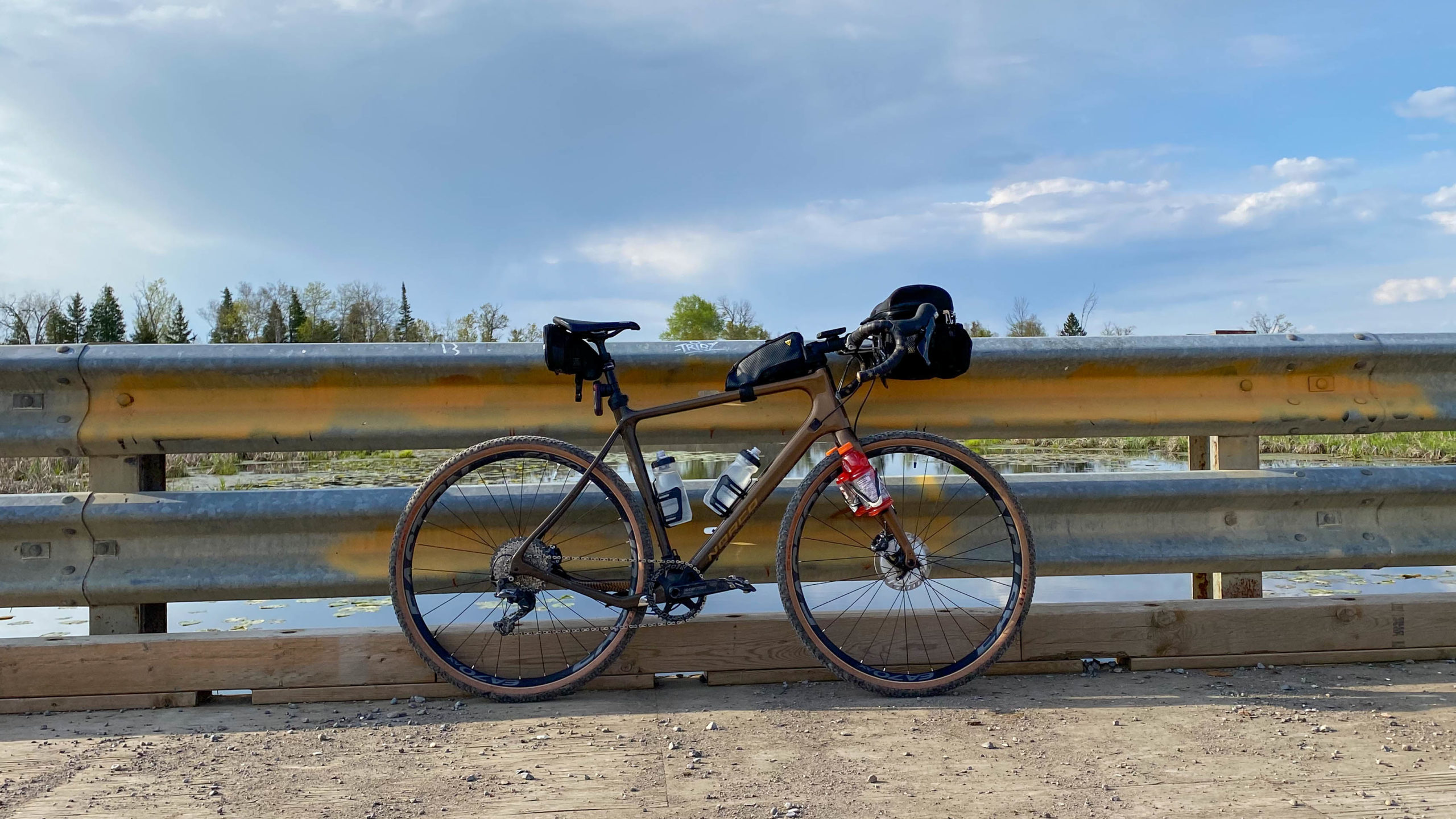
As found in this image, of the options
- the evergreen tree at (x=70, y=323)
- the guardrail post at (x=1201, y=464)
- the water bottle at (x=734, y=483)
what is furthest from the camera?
the evergreen tree at (x=70, y=323)

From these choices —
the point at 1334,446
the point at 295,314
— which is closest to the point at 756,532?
the point at 1334,446

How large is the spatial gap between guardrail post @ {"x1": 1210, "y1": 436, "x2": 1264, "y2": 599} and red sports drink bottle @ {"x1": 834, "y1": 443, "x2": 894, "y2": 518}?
140cm

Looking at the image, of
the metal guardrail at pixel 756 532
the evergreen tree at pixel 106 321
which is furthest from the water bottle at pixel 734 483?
the evergreen tree at pixel 106 321

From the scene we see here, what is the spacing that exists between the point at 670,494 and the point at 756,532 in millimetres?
362

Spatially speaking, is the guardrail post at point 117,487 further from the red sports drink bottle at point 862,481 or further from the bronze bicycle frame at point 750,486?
the red sports drink bottle at point 862,481

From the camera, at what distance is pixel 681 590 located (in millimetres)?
3084

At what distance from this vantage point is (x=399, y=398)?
3.31 metres

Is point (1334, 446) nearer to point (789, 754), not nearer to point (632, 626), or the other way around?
point (632, 626)

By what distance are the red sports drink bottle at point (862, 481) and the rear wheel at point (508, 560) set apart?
27.0 inches

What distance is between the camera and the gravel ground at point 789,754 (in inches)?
85.9

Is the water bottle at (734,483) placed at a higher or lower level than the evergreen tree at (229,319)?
lower

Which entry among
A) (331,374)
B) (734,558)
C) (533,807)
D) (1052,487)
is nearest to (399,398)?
(331,374)

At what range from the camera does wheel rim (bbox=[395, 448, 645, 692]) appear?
3.06m

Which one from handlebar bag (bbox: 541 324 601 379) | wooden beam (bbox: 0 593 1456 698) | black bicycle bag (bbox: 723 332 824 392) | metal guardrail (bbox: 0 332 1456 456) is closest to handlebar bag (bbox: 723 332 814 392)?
black bicycle bag (bbox: 723 332 824 392)
